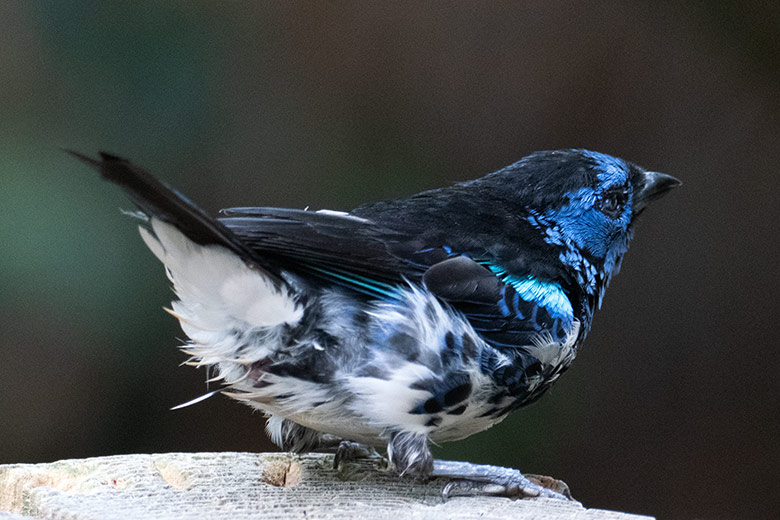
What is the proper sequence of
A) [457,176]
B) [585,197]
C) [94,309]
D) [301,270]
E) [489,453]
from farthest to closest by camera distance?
[457,176]
[489,453]
[94,309]
[585,197]
[301,270]

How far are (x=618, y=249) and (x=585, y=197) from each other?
0.26 m

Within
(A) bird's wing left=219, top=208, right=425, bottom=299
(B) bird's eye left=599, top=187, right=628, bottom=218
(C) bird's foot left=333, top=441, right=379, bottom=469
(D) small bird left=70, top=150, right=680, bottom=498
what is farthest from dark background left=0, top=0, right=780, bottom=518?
(A) bird's wing left=219, top=208, right=425, bottom=299

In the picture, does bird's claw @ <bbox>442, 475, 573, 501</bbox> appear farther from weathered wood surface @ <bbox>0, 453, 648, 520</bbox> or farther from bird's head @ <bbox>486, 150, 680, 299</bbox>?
bird's head @ <bbox>486, 150, 680, 299</bbox>

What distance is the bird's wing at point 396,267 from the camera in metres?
2.64

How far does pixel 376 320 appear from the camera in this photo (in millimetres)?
2701

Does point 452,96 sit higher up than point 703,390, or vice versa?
point 452,96

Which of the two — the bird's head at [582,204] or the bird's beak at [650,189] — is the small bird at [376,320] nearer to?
the bird's head at [582,204]

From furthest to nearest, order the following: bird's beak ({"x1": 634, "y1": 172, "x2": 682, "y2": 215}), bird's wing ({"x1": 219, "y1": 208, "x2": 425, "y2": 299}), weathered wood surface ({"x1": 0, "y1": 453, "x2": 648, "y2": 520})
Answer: bird's beak ({"x1": 634, "y1": 172, "x2": 682, "y2": 215})
bird's wing ({"x1": 219, "y1": 208, "x2": 425, "y2": 299})
weathered wood surface ({"x1": 0, "y1": 453, "x2": 648, "y2": 520})

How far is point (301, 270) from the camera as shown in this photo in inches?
106

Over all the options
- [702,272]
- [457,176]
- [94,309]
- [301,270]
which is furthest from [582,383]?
[301,270]

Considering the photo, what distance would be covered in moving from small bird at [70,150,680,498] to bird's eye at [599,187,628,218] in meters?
0.44

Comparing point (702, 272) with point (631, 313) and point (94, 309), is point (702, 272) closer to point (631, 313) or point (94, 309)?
point (631, 313)

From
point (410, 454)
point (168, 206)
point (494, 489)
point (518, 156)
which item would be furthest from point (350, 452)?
point (518, 156)

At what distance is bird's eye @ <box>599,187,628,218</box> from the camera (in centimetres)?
333
